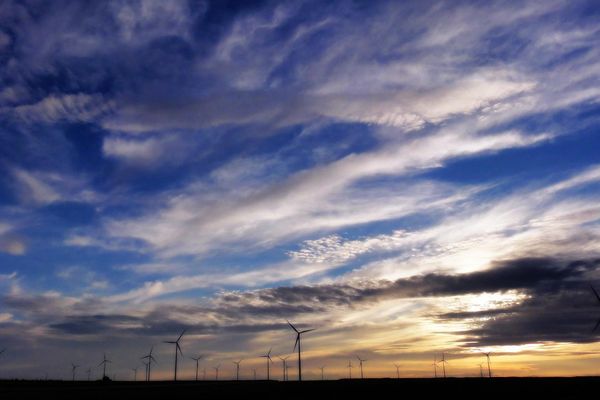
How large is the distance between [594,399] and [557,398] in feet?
37.7

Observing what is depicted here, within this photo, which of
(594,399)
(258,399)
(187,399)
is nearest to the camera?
(594,399)

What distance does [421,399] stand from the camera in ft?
348

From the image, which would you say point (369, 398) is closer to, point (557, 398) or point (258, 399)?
point (258, 399)

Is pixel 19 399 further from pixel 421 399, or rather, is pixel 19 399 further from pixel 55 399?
pixel 421 399

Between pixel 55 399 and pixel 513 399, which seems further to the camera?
pixel 513 399

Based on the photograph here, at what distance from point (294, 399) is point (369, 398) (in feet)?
54.0

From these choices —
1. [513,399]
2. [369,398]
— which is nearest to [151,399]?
[369,398]

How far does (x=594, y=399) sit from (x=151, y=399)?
81193 millimetres

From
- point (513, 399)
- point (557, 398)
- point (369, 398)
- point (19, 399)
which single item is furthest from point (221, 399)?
point (557, 398)

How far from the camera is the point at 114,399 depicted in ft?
337

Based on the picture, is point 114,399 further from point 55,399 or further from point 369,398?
point 369,398

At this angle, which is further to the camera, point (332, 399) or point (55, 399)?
point (332, 399)

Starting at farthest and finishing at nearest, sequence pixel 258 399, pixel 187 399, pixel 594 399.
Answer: pixel 187 399 < pixel 258 399 < pixel 594 399

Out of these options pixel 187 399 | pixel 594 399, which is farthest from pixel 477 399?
pixel 187 399
